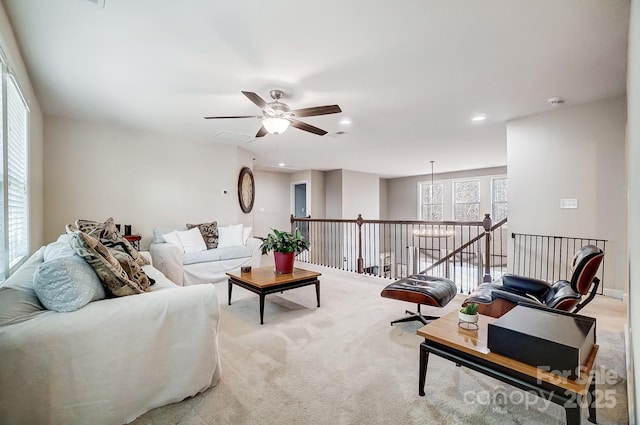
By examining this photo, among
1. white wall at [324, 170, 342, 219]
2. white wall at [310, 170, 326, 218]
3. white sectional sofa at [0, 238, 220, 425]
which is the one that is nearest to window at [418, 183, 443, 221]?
white wall at [324, 170, 342, 219]

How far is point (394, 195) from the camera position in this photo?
10984 mm

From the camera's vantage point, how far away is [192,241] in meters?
4.64

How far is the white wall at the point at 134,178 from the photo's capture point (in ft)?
13.6

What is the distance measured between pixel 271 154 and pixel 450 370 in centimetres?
563

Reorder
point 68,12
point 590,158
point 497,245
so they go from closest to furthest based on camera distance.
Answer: point 68,12 < point 590,158 < point 497,245

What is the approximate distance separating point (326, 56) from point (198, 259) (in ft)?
11.1

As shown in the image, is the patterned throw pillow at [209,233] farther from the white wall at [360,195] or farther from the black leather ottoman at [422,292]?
the white wall at [360,195]

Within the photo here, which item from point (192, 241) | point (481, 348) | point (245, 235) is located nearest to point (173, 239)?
point (192, 241)

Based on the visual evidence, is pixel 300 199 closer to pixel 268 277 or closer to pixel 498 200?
pixel 498 200

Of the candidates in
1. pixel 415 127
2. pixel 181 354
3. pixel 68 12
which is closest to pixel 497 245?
pixel 415 127

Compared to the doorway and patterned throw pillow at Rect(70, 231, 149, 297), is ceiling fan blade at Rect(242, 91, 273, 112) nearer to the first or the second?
patterned throw pillow at Rect(70, 231, 149, 297)

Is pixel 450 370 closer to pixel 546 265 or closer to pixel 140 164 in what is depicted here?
pixel 546 265

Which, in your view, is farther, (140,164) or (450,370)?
(140,164)

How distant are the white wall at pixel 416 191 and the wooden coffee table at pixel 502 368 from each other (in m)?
7.73
